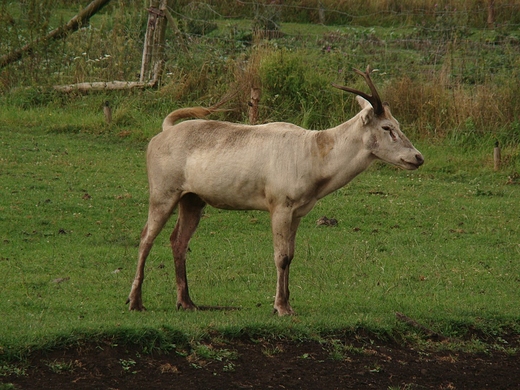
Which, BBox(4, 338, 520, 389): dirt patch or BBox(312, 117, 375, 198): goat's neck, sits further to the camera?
BBox(312, 117, 375, 198): goat's neck

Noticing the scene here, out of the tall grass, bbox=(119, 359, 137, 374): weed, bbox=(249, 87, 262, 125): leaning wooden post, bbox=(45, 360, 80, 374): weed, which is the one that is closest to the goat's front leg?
bbox=(119, 359, 137, 374): weed

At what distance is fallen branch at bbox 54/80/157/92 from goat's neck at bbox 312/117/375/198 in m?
8.60

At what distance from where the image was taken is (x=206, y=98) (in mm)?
16078

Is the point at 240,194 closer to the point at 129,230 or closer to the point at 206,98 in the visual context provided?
the point at 129,230

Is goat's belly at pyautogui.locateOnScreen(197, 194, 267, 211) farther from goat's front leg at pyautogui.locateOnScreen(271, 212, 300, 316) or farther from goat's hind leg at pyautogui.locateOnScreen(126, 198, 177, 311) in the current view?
goat's hind leg at pyautogui.locateOnScreen(126, 198, 177, 311)

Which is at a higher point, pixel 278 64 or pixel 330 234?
pixel 278 64

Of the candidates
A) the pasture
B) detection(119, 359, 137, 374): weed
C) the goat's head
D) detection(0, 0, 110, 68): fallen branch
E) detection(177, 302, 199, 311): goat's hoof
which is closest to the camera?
detection(119, 359, 137, 374): weed

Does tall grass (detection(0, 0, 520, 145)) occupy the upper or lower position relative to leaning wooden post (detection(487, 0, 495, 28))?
lower

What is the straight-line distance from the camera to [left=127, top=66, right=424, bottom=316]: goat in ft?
27.4

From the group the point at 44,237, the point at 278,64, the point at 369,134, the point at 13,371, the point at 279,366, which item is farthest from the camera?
the point at 278,64

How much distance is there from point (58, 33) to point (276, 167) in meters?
10.0

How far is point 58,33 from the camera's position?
17.3 metres

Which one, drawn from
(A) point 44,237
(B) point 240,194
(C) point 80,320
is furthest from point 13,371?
(A) point 44,237

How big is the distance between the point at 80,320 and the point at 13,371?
3.70ft
